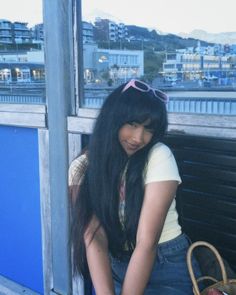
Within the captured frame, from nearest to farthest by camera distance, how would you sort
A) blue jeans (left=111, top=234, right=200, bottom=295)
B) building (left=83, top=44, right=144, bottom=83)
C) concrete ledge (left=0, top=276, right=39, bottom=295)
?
1. blue jeans (left=111, top=234, right=200, bottom=295)
2. building (left=83, top=44, right=144, bottom=83)
3. concrete ledge (left=0, top=276, right=39, bottom=295)

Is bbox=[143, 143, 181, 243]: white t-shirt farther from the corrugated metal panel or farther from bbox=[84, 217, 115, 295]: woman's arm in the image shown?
the corrugated metal panel

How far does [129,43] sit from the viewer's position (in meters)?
2.62

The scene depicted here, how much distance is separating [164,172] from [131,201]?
19 centimetres

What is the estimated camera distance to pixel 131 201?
196 cm

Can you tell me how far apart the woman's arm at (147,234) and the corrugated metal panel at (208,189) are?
1.79 feet

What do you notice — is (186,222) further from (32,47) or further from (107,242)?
(32,47)

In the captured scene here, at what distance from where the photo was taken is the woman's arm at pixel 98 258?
76.7 inches

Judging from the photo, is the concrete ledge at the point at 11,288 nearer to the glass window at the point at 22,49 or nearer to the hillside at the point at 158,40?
the glass window at the point at 22,49

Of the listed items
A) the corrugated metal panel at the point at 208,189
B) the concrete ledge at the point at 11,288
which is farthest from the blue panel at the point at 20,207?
the corrugated metal panel at the point at 208,189

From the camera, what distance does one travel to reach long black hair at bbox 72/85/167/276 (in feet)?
6.29

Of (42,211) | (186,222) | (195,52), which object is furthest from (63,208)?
(195,52)

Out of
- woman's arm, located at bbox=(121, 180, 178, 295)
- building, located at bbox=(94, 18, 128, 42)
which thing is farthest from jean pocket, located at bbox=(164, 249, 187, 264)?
building, located at bbox=(94, 18, 128, 42)

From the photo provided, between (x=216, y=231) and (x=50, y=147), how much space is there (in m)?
1.14

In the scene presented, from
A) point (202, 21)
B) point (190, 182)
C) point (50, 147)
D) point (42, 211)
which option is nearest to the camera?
point (202, 21)
